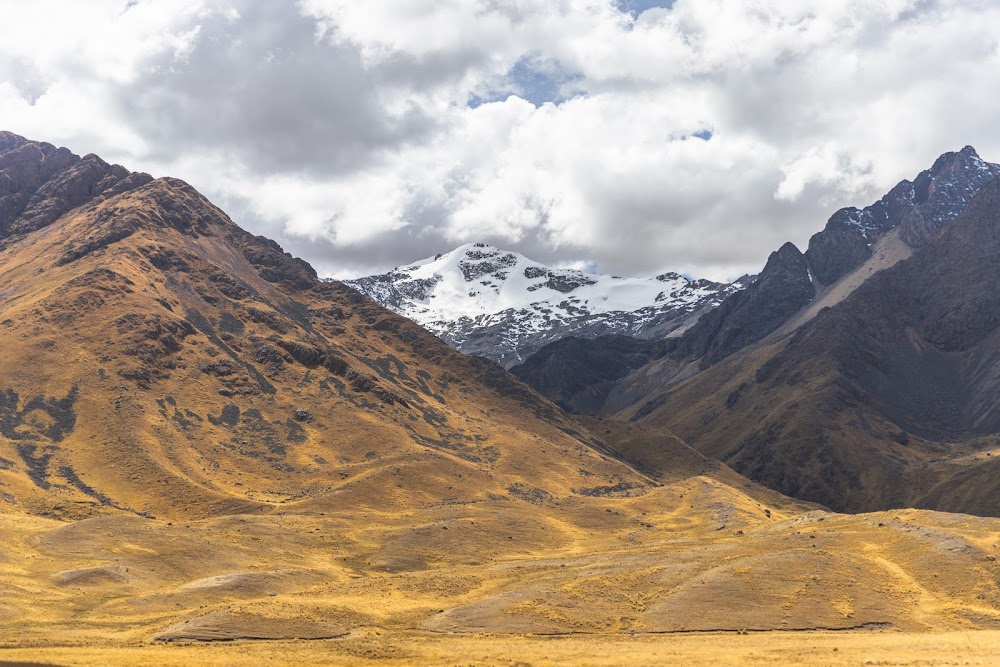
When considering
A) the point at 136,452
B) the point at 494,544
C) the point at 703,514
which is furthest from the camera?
the point at 703,514

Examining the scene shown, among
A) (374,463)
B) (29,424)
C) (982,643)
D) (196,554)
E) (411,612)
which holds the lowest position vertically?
(982,643)

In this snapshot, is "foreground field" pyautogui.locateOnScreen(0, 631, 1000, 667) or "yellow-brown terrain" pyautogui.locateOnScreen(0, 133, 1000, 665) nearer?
"foreground field" pyautogui.locateOnScreen(0, 631, 1000, 667)

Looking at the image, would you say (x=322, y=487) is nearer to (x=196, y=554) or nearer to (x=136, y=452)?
(x=136, y=452)

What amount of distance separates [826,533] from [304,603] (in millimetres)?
64166

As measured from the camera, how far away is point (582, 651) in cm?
7150

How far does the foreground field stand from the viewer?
67.2 meters

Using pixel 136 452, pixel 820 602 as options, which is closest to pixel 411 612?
pixel 820 602

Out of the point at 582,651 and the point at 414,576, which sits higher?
the point at 414,576

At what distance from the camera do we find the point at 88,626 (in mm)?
80625

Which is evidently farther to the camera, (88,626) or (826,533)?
(826,533)

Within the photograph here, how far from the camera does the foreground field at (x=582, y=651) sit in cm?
6719

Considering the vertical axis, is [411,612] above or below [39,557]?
below

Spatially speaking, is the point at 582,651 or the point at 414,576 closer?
the point at 582,651

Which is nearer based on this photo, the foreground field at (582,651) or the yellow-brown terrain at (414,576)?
the foreground field at (582,651)
